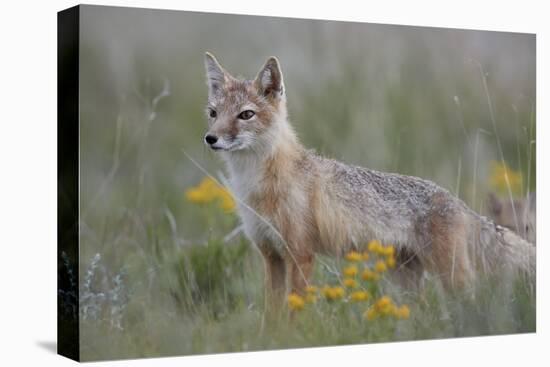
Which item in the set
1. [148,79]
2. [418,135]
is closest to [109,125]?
→ [148,79]

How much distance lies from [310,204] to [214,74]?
153 centimetres

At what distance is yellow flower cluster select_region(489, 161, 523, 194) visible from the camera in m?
10.3

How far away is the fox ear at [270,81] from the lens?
8766 millimetres

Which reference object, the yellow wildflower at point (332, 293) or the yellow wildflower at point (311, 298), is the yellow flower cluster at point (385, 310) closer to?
the yellow wildflower at point (332, 293)

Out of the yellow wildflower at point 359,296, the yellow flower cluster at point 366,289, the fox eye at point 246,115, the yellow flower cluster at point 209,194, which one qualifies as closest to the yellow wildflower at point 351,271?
the yellow flower cluster at point 366,289

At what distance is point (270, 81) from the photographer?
8828mm

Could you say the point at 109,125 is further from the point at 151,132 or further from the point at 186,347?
the point at 186,347

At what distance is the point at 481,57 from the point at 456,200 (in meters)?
1.75

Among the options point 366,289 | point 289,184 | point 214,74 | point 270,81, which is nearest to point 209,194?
point 289,184

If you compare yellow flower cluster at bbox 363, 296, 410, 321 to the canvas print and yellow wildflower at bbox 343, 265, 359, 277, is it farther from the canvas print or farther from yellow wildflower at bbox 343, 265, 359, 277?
yellow wildflower at bbox 343, 265, 359, 277

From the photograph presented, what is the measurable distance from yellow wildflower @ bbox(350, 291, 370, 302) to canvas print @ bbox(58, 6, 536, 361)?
0.41ft

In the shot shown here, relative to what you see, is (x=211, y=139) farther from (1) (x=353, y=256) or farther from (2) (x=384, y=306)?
(2) (x=384, y=306)

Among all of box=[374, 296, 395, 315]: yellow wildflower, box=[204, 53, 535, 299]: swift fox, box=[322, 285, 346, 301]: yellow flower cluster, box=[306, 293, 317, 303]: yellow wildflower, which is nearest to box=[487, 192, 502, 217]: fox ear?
box=[204, 53, 535, 299]: swift fox

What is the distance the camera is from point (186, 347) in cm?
841
